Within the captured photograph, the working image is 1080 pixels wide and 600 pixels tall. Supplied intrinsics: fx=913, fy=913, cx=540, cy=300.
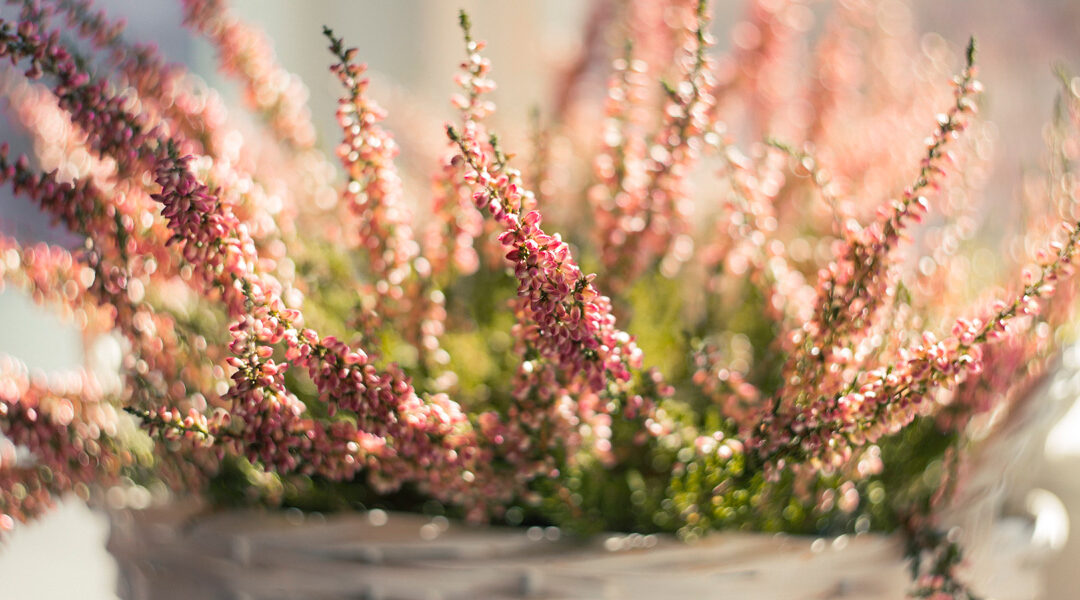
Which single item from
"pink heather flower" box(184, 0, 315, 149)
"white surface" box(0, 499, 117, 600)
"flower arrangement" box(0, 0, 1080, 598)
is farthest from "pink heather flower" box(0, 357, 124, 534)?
"white surface" box(0, 499, 117, 600)

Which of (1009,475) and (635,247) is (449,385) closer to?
(635,247)

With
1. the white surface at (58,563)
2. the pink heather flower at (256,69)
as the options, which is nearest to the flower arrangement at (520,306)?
the pink heather flower at (256,69)

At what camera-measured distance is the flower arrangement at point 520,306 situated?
1.03 ft

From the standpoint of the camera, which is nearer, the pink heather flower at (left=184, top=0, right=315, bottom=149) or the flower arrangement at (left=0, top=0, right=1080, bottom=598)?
the flower arrangement at (left=0, top=0, right=1080, bottom=598)

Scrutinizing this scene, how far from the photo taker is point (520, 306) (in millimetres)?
344

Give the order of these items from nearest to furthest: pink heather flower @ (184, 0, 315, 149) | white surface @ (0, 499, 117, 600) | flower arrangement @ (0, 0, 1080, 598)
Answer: flower arrangement @ (0, 0, 1080, 598), pink heather flower @ (184, 0, 315, 149), white surface @ (0, 499, 117, 600)

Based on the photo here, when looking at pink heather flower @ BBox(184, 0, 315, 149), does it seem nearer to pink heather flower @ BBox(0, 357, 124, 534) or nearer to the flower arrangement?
the flower arrangement

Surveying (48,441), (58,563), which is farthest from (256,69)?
(58,563)

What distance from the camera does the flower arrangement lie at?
1.03ft

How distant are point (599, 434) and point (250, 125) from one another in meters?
0.49

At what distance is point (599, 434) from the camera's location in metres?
0.39

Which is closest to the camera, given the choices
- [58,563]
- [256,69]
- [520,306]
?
[520,306]

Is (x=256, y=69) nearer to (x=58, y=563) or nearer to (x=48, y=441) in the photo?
(x=48, y=441)

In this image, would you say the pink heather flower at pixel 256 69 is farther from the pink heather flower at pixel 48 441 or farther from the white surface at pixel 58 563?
the white surface at pixel 58 563
